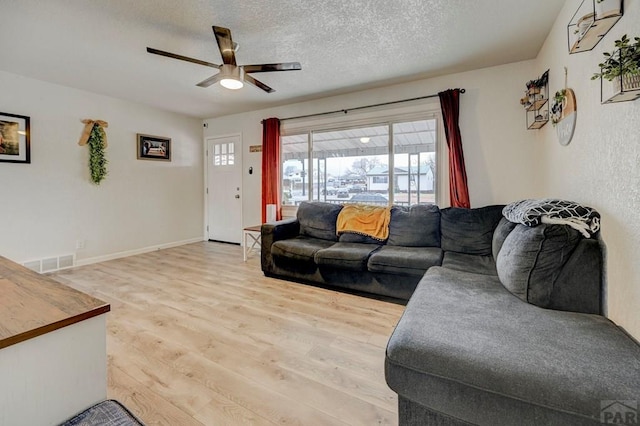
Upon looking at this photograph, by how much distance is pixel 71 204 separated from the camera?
389 cm

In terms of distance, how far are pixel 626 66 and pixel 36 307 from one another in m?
2.31

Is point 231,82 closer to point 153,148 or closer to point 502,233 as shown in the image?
point 502,233

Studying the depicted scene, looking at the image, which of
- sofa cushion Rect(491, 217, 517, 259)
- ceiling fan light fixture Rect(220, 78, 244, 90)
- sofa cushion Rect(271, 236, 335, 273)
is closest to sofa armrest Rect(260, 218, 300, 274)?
sofa cushion Rect(271, 236, 335, 273)

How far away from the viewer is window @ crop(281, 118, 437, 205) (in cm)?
372

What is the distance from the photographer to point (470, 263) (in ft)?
8.23

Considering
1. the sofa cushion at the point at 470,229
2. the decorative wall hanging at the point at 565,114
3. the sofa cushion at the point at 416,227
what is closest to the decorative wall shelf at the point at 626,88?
the decorative wall hanging at the point at 565,114

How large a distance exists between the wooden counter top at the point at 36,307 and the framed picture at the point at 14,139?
3.37m

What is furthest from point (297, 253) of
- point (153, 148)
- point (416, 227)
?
point (153, 148)

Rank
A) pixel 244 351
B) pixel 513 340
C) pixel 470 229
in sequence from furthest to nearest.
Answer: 1. pixel 470 229
2. pixel 244 351
3. pixel 513 340

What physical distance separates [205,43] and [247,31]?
507 millimetres

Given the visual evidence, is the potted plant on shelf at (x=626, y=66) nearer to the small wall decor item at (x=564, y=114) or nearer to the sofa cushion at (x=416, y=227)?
the small wall decor item at (x=564, y=114)

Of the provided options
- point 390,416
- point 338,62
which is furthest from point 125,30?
point 390,416

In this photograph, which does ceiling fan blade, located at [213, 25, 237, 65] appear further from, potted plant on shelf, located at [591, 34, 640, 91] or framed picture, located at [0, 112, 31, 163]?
framed picture, located at [0, 112, 31, 163]

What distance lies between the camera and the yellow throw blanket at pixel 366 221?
3.29 meters
